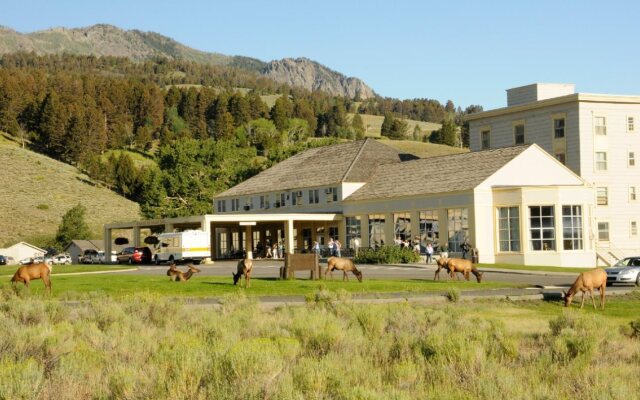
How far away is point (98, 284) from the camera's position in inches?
1352

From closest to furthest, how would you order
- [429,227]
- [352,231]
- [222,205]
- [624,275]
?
[624,275] → [429,227] → [352,231] → [222,205]

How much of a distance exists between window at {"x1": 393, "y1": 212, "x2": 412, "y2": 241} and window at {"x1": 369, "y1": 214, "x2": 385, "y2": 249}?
173 centimetres

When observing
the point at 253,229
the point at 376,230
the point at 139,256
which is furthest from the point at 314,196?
the point at 139,256

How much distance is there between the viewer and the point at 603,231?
6781 cm

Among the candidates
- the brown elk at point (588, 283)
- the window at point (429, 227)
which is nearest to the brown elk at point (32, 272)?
Answer: the brown elk at point (588, 283)

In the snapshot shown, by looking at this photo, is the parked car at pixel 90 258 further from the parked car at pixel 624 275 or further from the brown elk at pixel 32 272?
the parked car at pixel 624 275

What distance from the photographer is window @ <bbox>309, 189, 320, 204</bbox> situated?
7365 cm

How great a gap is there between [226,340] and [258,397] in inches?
206

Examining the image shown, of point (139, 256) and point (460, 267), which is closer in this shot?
point (460, 267)

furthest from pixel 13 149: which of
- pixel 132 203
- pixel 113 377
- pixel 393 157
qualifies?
pixel 113 377

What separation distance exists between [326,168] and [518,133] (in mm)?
15563

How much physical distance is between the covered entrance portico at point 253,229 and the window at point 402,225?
709 cm

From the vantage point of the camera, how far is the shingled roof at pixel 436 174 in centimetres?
5812

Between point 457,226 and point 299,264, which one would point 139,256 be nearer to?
point 457,226
